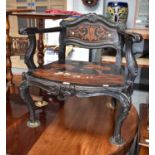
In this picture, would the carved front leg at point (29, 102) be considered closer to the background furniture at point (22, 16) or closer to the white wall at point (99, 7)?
the background furniture at point (22, 16)

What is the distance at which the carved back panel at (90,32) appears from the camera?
1380 millimetres

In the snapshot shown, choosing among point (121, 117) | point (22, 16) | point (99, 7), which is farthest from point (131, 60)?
point (99, 7)

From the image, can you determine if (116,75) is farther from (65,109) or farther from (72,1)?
(72,1)

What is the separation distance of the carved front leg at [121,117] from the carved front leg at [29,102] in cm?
44

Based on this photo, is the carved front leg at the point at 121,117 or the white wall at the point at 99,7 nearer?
the carved front leg at the point at 121,117

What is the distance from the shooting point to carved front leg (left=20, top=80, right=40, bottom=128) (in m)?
1.14

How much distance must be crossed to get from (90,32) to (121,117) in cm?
66

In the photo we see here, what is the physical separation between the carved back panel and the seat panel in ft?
0.58

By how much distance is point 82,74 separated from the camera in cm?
118

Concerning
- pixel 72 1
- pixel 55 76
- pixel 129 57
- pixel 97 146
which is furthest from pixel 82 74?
pixel 72 1

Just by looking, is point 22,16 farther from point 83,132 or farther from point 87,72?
point 83,132

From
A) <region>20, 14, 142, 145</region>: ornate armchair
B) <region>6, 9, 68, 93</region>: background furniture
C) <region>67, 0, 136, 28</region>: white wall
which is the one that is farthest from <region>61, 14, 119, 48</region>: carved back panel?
<region>67, 0, 136, 28</region>: white wall

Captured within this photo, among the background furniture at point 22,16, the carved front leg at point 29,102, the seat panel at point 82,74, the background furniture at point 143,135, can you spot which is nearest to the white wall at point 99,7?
the background furniture at point 22,16

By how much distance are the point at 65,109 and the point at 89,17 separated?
0.61 metres
